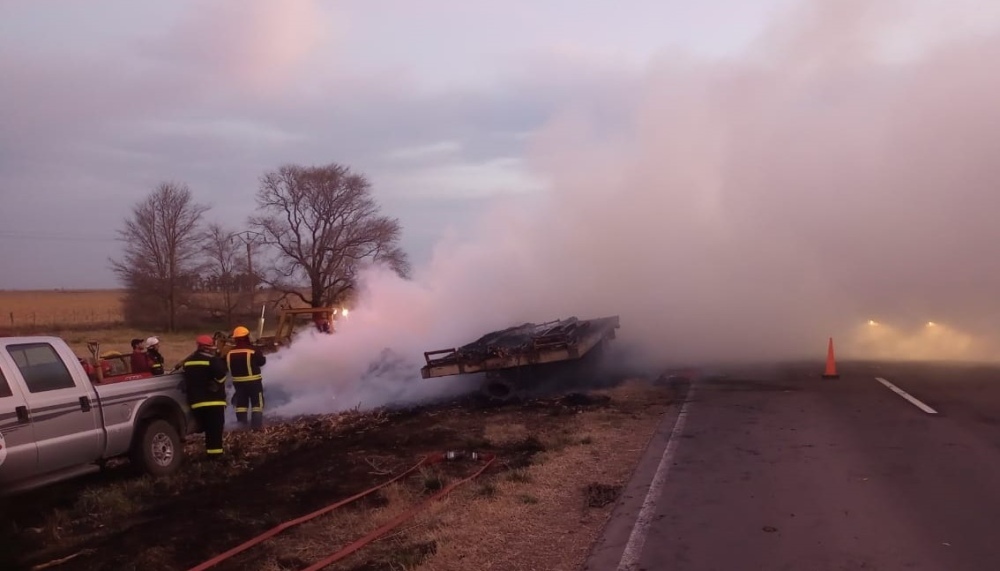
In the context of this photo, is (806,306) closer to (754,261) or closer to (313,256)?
(754,261)

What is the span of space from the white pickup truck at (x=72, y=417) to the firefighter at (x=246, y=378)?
1969mm

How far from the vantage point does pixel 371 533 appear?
635 cm

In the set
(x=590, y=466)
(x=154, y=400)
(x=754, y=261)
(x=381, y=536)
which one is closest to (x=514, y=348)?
(x=590, y=466)

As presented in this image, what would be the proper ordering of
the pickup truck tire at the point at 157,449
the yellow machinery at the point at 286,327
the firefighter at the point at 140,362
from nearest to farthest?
1. the pickup truck tire at the point at 157,449
2. the firefighter at the point at 140,362
3. the yellow machinery at the point at 286,327

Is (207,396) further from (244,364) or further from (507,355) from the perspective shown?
(507,355)

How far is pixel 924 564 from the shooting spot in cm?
530

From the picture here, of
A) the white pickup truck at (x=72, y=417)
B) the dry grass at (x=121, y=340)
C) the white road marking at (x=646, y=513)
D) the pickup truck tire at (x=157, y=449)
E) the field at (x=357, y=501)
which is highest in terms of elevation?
the white pickup truck at (x=72, y=417)

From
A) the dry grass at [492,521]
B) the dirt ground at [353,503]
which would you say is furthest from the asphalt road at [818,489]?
the dirt ground at [353,503]

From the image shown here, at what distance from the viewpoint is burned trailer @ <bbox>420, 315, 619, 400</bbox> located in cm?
1308

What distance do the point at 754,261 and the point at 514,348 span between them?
11991mm

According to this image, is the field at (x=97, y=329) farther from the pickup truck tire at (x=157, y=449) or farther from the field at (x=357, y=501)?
the pickup truck tire at (x=157, y=449)

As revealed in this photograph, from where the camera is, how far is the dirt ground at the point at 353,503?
19.3 ft

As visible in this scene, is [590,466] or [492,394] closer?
[590,466]

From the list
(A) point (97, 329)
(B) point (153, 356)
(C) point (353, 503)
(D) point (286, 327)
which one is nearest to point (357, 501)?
(C) point (353, 503)
